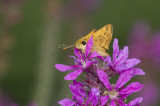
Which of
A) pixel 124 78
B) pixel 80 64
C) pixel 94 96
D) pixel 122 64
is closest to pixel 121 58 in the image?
pixel 122 64

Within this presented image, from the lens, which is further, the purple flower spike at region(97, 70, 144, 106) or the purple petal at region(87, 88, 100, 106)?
the purple flower spike at region(97, 70, 144, 106)

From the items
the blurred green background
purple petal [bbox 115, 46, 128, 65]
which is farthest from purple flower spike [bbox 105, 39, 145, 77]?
the blurred green background

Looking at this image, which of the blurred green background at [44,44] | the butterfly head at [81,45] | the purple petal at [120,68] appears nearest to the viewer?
the purple petal at [120,68]

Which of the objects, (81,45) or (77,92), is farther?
(81,45)

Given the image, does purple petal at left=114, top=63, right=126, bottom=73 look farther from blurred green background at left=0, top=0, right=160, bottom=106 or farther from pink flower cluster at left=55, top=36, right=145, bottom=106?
blurred green background at left=0, top=0, right=160, bottom=106

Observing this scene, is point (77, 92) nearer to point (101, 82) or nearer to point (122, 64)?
point (101, 82)

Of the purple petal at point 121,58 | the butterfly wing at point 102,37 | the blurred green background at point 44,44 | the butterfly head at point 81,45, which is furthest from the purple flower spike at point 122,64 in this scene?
the blurred green background at point 44,44

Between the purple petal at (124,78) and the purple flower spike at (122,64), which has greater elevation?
the purple flower spike at (122,64)

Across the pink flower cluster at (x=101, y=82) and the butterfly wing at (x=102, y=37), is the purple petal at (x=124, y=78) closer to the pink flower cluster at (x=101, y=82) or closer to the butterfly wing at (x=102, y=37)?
the pink flower cluster at (x=101, y=82)
